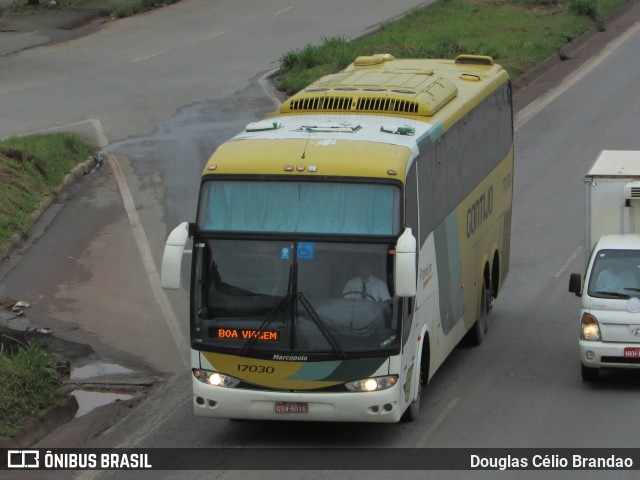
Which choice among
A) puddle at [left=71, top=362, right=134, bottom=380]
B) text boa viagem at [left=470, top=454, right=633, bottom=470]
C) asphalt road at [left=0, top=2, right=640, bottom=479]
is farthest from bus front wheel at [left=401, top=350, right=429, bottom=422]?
puddle at [left=71, top=362, right=134, bottom=380]

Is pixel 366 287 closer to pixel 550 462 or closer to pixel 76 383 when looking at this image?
pixel 550 462

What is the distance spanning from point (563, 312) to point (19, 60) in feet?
80.2

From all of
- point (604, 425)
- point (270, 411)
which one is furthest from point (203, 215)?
point (604, 425)

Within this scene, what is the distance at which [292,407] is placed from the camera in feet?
43.0

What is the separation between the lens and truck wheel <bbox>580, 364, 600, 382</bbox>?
52.4 ft

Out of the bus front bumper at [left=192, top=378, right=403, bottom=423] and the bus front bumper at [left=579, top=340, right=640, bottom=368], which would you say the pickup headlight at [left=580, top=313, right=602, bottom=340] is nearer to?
the bus front bumper at [left=579, top=340, right=640, bottom=368]

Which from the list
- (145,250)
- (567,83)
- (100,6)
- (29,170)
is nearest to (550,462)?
(145,250)

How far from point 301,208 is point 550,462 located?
11.8 ft

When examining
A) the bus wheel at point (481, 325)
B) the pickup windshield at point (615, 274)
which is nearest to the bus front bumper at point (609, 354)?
the pickup windshield at point (615, 274)

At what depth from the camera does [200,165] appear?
91.3 ft

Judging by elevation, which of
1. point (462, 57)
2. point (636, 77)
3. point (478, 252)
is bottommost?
point (636, 77)

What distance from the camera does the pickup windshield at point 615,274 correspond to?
1578cm

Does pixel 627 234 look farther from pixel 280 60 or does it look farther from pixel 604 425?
pixel 280 60

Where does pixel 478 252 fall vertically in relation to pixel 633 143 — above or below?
above
